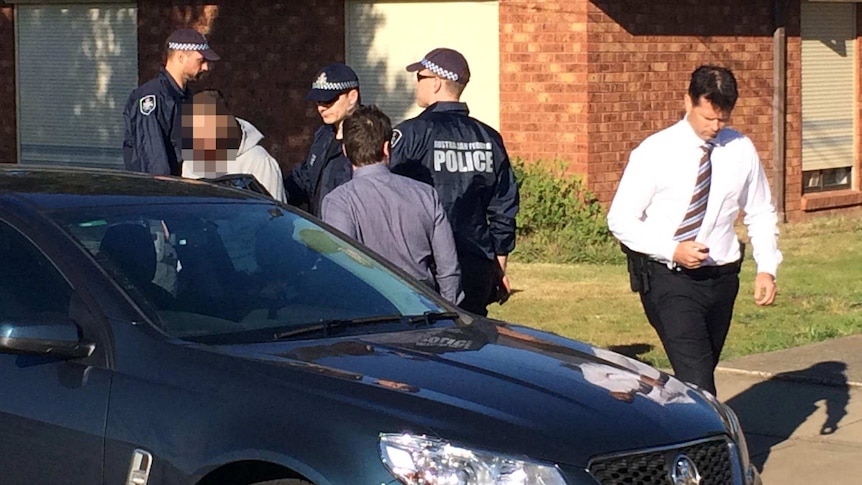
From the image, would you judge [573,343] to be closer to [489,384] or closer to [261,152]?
[489,384]

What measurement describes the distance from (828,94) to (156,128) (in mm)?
12587

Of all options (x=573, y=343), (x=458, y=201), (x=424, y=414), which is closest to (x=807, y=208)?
(x=458, y=201)

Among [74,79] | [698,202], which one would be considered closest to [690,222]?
[698,202]

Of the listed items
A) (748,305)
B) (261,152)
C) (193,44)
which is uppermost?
(193,44)

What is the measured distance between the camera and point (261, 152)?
7445 mm

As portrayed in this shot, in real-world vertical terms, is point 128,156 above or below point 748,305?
above

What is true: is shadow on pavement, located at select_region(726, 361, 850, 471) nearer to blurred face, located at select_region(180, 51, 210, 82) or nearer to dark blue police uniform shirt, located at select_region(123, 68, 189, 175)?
dark blue police uniform shirt, located at select_region(123, 68, 189, 175)

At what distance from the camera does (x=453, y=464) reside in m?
4.06

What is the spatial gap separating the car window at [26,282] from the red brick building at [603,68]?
36.1 feet

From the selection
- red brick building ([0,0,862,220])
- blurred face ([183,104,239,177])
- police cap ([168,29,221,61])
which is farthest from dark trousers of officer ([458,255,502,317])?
red brick building ([0,0,862,220])

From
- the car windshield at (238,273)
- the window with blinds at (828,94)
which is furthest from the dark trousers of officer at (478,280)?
the window with blinds at (828,94)

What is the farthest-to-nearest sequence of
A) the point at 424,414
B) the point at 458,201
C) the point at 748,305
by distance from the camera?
the point at 748,305
the point at 458,201
the point at 424,414

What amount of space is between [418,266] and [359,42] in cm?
1122

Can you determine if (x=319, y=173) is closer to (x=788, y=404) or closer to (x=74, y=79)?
(x=788, y=404)
